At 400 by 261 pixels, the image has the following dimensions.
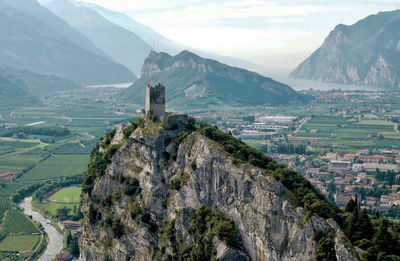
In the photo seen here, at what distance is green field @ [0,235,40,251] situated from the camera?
3546 inches

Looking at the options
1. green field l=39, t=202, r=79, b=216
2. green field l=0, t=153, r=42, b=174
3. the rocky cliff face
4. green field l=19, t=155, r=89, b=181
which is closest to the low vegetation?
the rocky cliff face

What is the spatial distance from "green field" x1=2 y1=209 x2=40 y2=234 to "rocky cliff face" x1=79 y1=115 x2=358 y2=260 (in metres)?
30.7

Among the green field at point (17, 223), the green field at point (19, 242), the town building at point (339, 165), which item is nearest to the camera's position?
the green field at point (19, 242)

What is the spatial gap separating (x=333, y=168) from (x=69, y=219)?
67031 mm

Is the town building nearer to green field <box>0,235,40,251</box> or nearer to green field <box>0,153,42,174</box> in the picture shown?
green field <box>0,235,40,251</box>

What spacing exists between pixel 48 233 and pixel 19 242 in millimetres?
6043

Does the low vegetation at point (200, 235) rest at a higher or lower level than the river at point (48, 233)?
higher

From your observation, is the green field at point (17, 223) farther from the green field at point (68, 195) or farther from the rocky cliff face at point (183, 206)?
the rocky cliff face at point (183, 206)

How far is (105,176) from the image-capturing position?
6975cm

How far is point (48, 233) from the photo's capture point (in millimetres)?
97750

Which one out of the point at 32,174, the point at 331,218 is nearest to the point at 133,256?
the point at 331,218

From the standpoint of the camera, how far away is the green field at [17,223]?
321ft

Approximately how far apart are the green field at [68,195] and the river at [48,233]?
17.7 feet

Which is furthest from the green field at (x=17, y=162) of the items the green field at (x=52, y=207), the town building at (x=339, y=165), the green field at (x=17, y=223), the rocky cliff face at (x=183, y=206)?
the rocky cliff face at (x=183, y=206)
